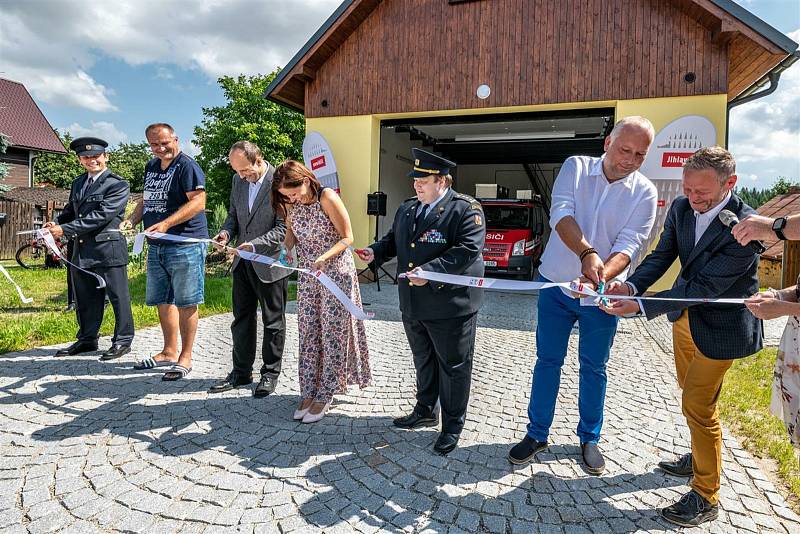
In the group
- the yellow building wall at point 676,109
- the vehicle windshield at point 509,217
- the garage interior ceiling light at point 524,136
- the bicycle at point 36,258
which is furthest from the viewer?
the garage interior ceiling light at point 524,136

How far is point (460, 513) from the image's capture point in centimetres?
257

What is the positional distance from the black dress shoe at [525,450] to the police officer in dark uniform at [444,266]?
0.37 metres

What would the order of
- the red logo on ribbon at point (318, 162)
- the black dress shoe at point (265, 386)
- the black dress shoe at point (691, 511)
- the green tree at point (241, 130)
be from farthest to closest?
1. the green tree at point (241, 130)
2. the red logo on ribbon at point (318, 162)
3. the black dress shoe at point (265, 386)
4. the black dress shoe at point (691, 511)

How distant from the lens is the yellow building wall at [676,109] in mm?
8705

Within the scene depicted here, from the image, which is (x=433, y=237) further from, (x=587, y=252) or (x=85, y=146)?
(x=85, y=146)

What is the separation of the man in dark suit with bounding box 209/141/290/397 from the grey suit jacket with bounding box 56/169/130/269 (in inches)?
62.6

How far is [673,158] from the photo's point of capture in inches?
349

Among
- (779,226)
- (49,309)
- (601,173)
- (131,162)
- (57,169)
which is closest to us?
(779,226)

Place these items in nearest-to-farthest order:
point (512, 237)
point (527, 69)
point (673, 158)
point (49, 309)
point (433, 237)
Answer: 1. point (433, 237)
2. point (49, 309)
3. point (673, 158)
4. point (527, 69)
5. point (512, 237)

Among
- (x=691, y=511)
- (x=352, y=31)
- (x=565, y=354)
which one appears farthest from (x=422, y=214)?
(x=352, y=31)

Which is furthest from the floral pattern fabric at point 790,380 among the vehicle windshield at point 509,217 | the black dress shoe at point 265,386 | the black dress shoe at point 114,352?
the vehicle windshield at point 509,217

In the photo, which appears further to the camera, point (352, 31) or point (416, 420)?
point (352, 31)

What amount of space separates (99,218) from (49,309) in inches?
156

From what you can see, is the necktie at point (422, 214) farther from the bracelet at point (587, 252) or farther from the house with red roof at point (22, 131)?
the house with red roof at point (22, 131)
